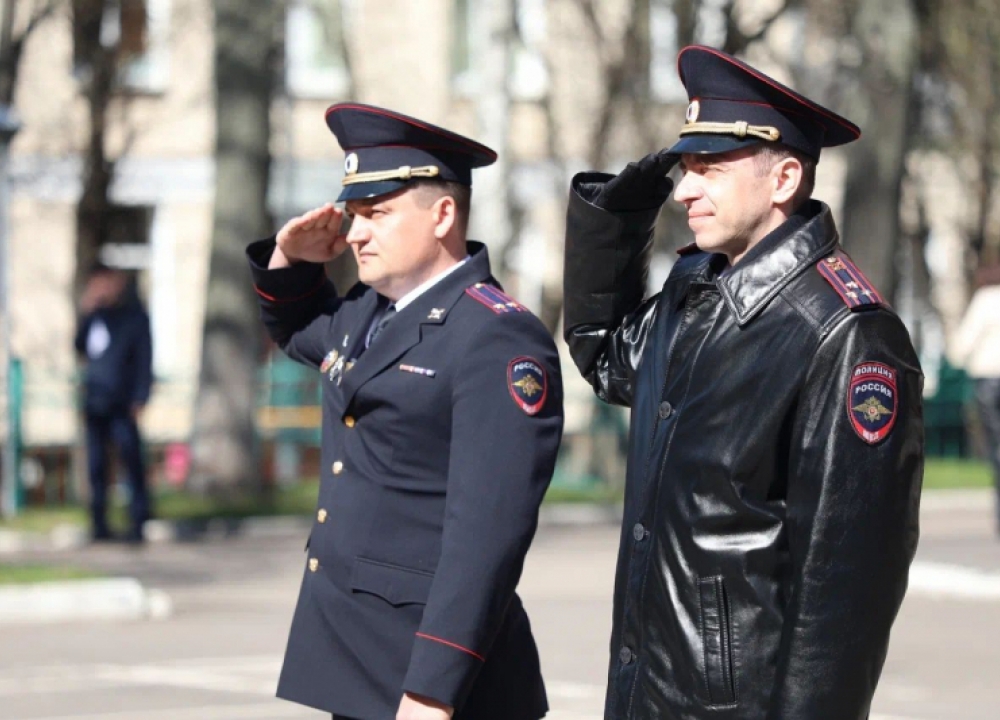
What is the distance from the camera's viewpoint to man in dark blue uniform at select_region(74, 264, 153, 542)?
1389 centimetres

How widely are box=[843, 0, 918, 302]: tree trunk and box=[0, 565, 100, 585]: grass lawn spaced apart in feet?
20.3

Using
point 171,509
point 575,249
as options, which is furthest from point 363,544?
point 171,509

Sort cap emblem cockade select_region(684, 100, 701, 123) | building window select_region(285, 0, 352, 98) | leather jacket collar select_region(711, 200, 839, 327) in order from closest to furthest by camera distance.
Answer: leather jacket collar select_region(711, 200, 839, 327)
cap emblem cockade select_region(684, 100, 701, 123)
building window select_region(285, 0, 352, 98)

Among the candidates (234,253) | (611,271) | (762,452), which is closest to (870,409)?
(762,452)

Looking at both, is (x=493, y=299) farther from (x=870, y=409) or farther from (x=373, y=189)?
(x=870, y=409)

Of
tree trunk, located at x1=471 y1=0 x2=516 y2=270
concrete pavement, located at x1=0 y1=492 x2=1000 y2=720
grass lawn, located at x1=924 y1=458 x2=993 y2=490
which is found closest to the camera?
concrete pavement, located at x1=0 y1=492 x2=1000 y2=720

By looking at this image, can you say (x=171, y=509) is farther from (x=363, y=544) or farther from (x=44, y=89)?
(x=363, y=544)

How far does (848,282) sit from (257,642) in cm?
696

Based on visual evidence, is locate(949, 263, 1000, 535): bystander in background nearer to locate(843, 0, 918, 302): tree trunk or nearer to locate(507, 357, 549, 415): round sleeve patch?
locate(843, 0, 918, 302): tree trunk

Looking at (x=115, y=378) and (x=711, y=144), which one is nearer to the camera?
(x=711, y=144)

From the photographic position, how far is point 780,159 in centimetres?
347

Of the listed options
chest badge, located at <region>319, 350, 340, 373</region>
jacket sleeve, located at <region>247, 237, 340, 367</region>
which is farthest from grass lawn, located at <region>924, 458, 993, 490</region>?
chest badge, located at <region>319, 350, 340, 373</region>

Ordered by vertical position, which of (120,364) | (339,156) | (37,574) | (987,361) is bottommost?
(37,574)

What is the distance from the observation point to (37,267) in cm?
2505
